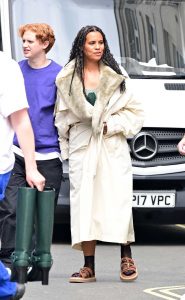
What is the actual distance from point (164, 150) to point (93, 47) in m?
2.48

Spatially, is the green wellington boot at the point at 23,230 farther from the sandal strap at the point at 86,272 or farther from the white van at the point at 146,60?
the white van at the point at 146,60

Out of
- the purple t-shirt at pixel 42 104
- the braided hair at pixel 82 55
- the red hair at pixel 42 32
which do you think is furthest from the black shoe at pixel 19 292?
the braided hair at pixel 82 55

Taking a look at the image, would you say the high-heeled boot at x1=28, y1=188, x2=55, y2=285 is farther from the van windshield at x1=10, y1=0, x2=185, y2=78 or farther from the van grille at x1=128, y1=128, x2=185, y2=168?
the van windshield at x1=10, y1=0, x2=185, y2=78

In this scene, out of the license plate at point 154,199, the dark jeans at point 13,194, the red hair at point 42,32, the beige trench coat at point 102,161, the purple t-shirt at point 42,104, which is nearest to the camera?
the dark jeans at point 13,194

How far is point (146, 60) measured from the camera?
1330cm

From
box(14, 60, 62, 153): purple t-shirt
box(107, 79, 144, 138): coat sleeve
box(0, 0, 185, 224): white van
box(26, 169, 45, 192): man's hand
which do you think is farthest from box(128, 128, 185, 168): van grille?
box(26, 169, 45, 192): man's hand

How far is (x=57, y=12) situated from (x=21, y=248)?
552 centimetres

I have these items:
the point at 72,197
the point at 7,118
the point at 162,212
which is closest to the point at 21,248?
the point at 7,118

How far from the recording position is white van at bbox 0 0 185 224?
12289mm

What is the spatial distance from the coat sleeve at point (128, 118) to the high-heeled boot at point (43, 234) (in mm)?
2286

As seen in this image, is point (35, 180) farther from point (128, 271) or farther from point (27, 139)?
point (128, 271)

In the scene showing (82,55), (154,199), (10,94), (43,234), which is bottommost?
(154,199)

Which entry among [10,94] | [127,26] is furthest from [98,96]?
[127,26]

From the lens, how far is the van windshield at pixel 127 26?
512 inches
